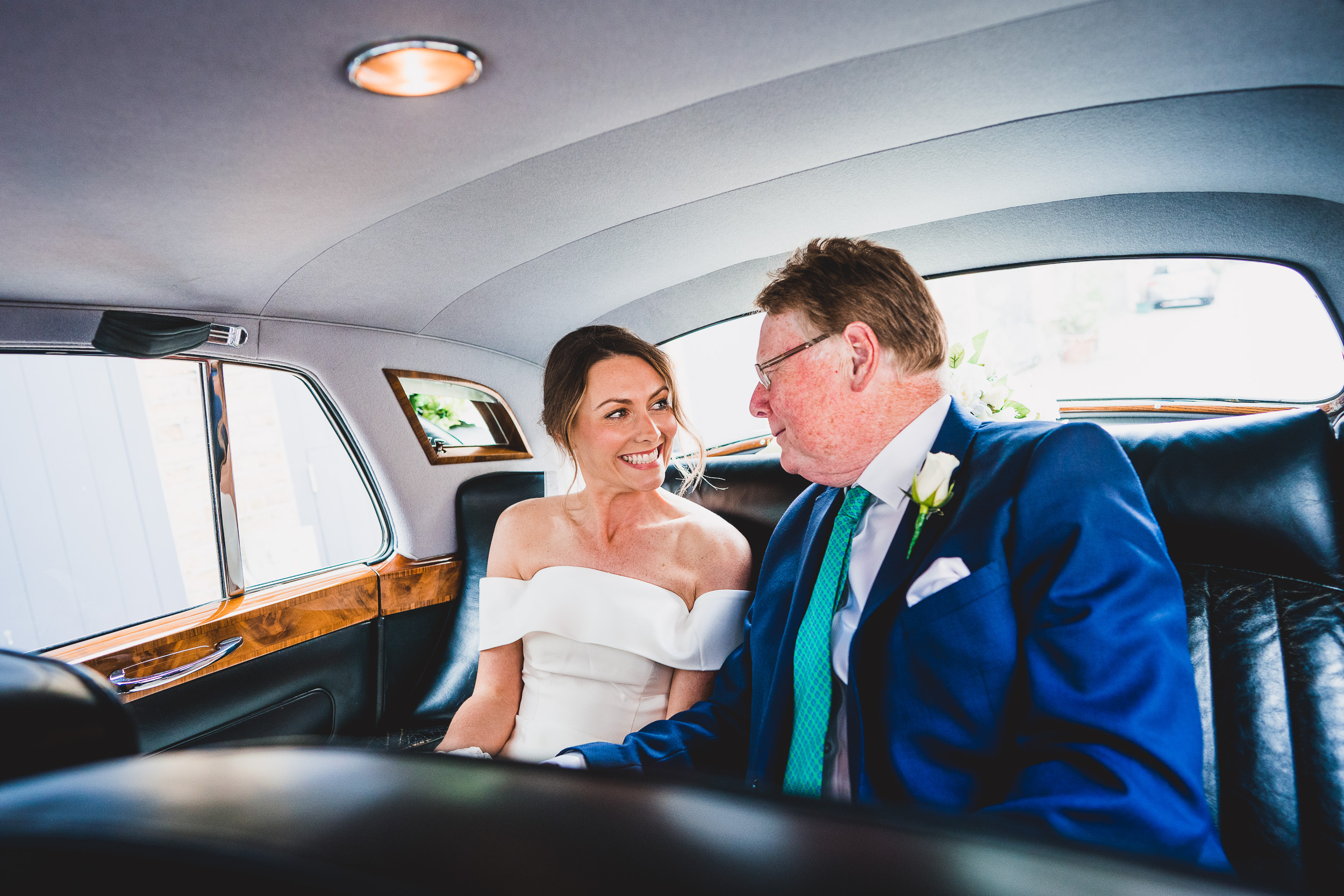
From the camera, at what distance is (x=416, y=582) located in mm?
3250

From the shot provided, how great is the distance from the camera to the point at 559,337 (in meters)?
3.67

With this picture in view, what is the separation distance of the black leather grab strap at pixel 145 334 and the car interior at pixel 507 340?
0.05 ft

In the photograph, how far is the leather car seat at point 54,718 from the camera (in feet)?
1.43

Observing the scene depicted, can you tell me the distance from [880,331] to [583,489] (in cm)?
130

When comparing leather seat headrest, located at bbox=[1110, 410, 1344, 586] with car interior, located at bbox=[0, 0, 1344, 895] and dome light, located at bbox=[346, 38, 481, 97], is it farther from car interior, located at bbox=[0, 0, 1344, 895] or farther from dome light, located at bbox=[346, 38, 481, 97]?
dome light, located at bbox=[346, 38, 481, 97]

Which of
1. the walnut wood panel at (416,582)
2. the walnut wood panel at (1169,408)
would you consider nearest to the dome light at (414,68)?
the walnut wood panel at (416,582)

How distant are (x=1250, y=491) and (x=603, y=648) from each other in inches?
65.1

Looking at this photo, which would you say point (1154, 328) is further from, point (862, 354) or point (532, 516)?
point (532, 516)

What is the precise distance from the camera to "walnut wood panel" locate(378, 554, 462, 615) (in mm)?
3137

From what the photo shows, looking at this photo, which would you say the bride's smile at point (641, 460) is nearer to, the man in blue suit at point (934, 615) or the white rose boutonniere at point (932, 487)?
the man in blue suit at point (934, 615)

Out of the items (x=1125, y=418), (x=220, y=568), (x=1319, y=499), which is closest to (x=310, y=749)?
(x=1319, y=499)

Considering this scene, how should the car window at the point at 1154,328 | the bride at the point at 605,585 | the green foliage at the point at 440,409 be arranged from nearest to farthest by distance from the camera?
Result: the bride at the point at 605,585
the car window at the point at 1154,328
the green foliage at the point at 440,409

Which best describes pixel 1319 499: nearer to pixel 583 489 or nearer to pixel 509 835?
pixel 509 835

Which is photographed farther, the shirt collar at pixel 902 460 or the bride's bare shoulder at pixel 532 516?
the bride's bare shoulder at pixel 532 516
